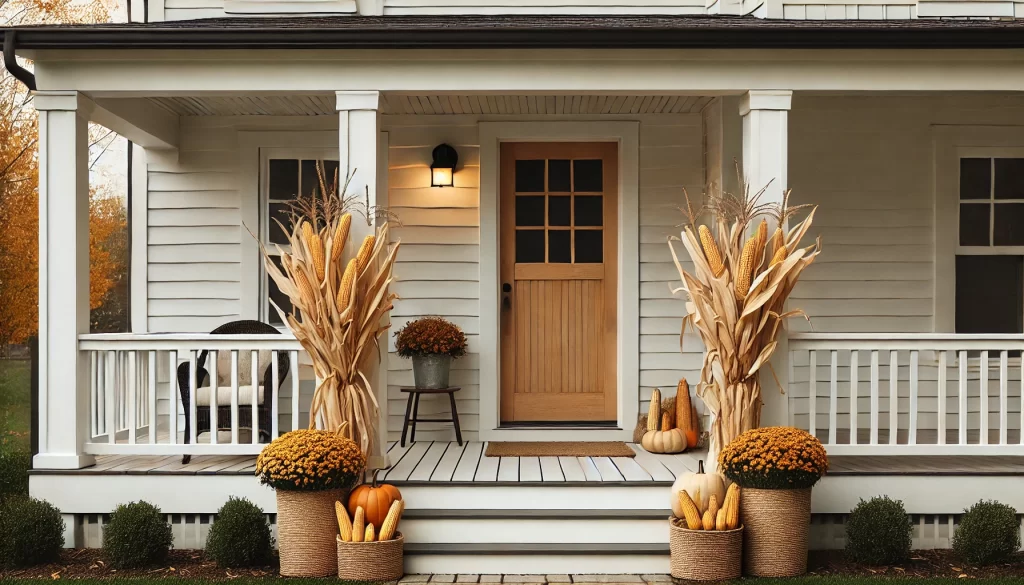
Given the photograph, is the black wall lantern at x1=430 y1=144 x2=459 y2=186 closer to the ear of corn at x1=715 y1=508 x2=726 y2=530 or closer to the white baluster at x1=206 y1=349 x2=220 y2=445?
the white baluster at x1=206 y1=349 x2=220 y2=445

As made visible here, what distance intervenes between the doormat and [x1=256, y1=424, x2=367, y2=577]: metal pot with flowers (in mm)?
1539

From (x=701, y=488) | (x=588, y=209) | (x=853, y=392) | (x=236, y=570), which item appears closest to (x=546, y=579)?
(x=701, y=488)

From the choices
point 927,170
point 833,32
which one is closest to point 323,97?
point 833,32

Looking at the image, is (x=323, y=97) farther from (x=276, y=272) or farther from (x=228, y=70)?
(x=276, y=272)

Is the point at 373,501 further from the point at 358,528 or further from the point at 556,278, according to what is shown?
the point at 556,278

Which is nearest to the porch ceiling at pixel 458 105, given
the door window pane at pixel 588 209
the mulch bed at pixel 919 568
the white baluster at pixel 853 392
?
the door window pane at pixel 588 209

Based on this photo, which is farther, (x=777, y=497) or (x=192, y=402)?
(x=192, y=402)

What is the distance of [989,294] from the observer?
22.5 feet

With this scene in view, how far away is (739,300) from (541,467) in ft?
5.16

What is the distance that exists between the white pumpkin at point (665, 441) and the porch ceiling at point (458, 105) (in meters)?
2.26

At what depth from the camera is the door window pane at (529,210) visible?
7.06m

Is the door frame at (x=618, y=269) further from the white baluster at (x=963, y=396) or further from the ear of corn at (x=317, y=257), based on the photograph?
the white baluster at (x=963, y=396)

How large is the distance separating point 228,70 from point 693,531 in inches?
141

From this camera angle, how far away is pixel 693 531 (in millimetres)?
4812
